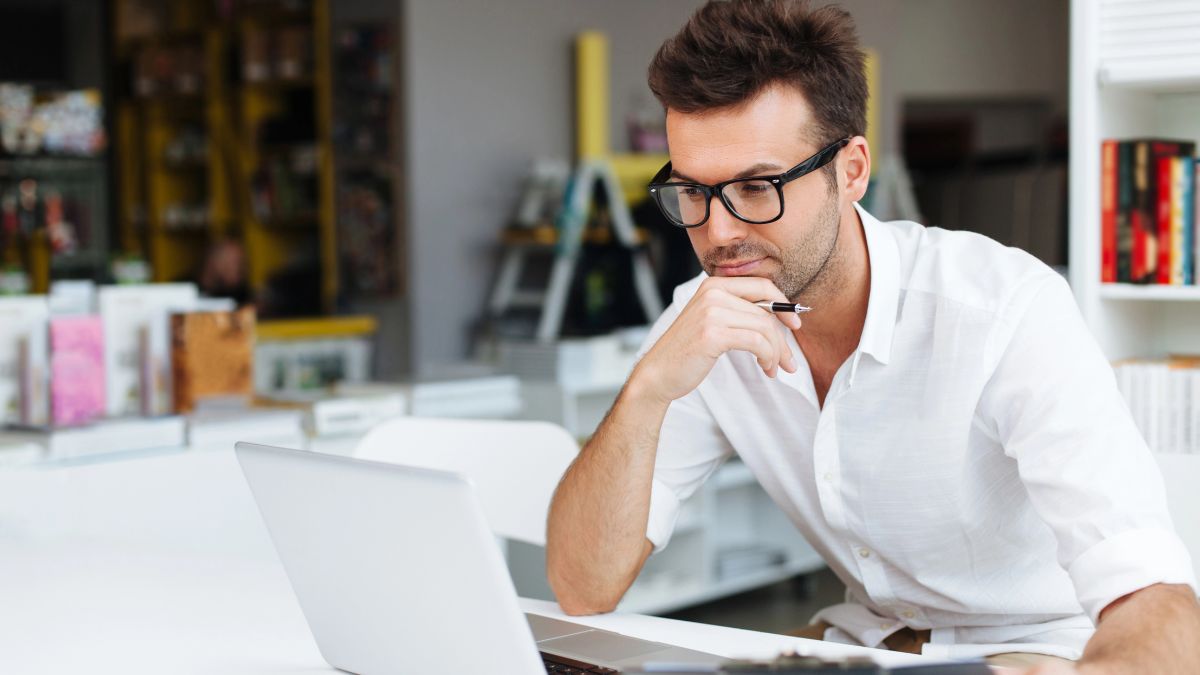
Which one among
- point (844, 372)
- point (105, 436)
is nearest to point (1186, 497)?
point (844, 372)

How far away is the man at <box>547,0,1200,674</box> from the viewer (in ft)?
4.91

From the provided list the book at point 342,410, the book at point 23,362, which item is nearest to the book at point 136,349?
the book at point 23,362

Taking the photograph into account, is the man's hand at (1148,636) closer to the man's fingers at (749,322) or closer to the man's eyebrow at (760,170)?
the man's fingers at (749,322)

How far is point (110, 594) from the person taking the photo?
160 cm

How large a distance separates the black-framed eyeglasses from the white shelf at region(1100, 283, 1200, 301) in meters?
0.98

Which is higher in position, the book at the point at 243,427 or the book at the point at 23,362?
the book at the point at 23,362

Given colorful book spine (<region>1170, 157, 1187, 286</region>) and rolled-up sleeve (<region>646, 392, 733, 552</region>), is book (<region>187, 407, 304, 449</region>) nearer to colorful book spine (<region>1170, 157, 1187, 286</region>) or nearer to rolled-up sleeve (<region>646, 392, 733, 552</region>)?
rolled-up sleeve (<region>646, 392, 733, 552</region>)

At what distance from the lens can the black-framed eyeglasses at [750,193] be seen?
1502mm

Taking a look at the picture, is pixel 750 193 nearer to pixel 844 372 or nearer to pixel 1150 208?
pixel 844 372

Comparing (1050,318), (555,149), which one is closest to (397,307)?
(555,149)

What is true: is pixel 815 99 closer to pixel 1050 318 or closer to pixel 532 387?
pixel 1050 318

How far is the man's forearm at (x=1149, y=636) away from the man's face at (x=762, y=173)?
0.52m

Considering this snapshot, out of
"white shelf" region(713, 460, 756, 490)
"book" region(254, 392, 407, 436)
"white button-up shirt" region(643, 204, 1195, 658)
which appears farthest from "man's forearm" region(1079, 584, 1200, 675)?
"white shelf" region(713, 460, 756, 490)

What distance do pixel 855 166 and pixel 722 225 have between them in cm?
22
